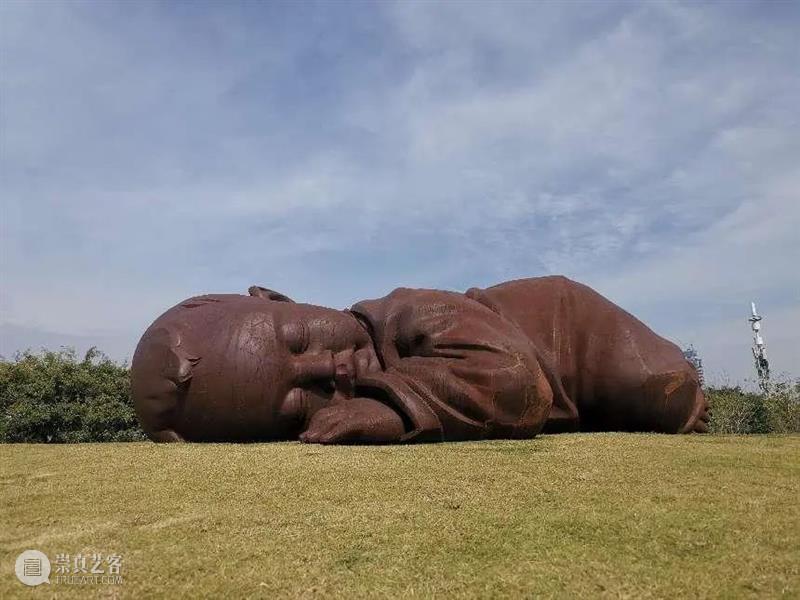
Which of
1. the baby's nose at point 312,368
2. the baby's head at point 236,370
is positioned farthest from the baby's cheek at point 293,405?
the baby's nose at point 312,368

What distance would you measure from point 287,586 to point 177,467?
2.19 metres

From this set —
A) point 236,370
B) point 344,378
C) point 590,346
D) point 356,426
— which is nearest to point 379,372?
point 344,378

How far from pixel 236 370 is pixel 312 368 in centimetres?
65

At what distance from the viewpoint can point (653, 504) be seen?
2.93m

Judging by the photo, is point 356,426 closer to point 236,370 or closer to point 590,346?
point 236,370

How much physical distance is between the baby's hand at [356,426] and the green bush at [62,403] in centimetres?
624

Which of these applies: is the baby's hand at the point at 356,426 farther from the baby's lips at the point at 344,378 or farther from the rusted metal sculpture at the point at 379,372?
the baby's lips at the point at 344,378

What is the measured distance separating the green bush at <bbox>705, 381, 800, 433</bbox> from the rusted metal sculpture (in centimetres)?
386

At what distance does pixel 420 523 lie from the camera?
8.80 feet

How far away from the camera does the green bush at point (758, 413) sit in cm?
969

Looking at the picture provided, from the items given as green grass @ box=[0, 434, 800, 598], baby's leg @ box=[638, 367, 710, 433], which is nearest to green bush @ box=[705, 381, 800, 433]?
baby's leg @ box=[638, 367, 710, 433]

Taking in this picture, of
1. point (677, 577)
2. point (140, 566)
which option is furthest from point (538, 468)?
point (140, 566)

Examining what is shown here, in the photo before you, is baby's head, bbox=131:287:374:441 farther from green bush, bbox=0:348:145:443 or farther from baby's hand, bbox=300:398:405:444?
A: green bush, bbox=0:348:145:443

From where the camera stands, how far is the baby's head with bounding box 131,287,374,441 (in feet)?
18.1
